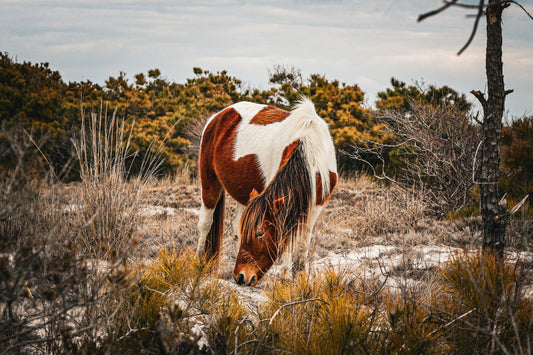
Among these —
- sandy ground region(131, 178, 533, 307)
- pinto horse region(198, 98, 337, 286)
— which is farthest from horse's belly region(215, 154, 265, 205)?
sandy ground region(131, 178, 533, 307)

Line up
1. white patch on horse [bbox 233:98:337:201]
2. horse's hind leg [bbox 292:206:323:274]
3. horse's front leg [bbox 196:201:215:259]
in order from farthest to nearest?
horse's front leg [bbox 196:201:215:259], horse's hind leg [bbox 292:206:323:274], white patch on horse [bbox 233:98:337:201]

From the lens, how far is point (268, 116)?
14.3 ft

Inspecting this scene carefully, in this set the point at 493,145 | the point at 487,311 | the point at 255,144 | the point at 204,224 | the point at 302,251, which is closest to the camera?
the point at 487,311

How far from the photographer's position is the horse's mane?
2.99 m

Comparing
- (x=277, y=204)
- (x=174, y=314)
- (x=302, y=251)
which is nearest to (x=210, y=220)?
(x=302, y=251)

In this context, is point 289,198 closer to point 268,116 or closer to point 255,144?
point 255,144

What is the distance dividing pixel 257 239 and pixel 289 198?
405 mm

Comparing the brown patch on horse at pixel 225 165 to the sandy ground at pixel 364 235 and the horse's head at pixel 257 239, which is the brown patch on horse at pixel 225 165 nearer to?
the sandy ground at pixel 364 235

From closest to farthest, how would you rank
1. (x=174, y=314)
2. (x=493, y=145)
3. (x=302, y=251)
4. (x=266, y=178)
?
(x=174, y=314) < (x=493, y=145) < (x=302, y=251) < (x=266, y=178)

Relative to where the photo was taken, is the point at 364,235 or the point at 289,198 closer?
the point at 289,198

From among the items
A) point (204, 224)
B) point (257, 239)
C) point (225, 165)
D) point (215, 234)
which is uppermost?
point (225, 165)

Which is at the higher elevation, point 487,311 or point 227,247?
point 487,311

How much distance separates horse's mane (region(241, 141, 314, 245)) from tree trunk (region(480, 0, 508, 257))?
1.36 metres

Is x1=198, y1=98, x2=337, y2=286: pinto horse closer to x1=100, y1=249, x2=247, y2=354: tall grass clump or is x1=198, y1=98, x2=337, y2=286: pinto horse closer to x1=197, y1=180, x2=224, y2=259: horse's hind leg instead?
x1=197, y1=180, x2=224, y2=259: horse's hind leg
